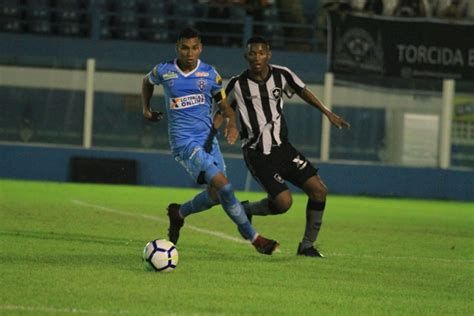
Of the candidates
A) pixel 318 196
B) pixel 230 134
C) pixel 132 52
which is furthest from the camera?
pixel 132 52

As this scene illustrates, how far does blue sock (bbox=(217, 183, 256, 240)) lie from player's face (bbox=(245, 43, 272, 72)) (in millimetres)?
1353

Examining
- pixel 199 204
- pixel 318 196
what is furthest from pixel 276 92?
pixel 199 204

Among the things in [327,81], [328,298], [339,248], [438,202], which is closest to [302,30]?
[327,81]

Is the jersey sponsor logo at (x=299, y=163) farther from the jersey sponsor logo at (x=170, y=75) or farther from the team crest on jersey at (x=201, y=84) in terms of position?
the jersey sponsor logo at (x=170, y=75)

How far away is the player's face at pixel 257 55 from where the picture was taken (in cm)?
1073

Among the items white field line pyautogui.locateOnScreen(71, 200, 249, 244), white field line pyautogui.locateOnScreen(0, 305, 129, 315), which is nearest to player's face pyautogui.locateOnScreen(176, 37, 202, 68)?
white field line pyautogui.locateOnScreen(71, 200, 249, 244)

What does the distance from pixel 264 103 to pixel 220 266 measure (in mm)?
2058

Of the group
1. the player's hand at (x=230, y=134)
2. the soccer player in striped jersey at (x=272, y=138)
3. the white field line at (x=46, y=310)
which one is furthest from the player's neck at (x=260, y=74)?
the white field line at (x=46, y=310)

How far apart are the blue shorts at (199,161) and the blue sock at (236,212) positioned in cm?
25

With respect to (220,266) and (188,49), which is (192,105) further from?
(220,266)

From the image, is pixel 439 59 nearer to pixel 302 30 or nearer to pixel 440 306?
pixel 302 30

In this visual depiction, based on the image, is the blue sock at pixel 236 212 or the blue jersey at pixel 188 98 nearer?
the blue sock at pixel 236 212

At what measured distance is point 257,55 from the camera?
10.8m

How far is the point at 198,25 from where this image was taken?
28172mm
